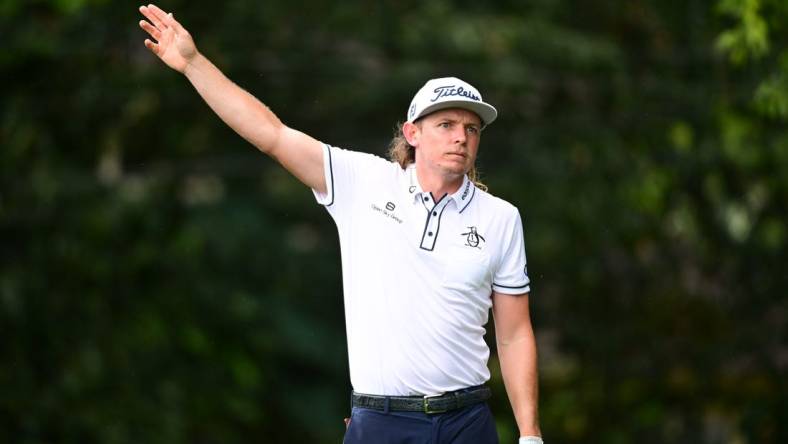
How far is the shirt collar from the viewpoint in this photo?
6098mm

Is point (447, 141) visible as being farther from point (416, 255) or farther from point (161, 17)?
point (161, 17)

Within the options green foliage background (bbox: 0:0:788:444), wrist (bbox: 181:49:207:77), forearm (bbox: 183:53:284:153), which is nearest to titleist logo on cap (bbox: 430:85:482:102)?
forearm (bbox: 183:53:284:153)

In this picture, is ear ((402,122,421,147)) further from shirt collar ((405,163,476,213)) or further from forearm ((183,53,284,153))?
forearm ((183,53,284,153))

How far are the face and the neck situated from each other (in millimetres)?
11

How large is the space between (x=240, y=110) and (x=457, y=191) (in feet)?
2.96

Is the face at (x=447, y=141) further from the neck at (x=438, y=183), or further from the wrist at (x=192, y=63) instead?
the wrist at (x=192, y=63)

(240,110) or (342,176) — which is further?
(342,176)

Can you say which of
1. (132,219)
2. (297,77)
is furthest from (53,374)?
(297,77)

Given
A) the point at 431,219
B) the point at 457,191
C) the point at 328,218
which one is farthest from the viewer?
the point at 328,218

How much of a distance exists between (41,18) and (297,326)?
12.3 feet

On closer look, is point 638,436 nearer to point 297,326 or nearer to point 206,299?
point 297,326

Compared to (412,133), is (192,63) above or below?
above

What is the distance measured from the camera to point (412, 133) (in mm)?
6207

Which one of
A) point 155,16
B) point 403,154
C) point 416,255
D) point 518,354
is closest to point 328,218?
point 403,154
